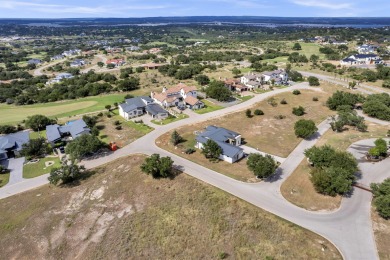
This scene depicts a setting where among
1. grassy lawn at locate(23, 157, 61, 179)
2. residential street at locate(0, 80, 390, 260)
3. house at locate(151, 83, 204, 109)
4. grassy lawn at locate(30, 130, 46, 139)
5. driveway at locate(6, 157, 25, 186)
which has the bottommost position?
driveway at locate(6, 157, 25, 186)

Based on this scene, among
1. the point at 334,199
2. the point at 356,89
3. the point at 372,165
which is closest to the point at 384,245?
the point at 334,199

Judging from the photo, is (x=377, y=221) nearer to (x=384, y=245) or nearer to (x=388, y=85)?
(x=384, y=245)

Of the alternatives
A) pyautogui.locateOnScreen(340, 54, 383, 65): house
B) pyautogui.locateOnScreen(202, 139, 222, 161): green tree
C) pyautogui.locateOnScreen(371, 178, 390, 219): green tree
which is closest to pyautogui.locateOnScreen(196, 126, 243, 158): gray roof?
pyautogui.locateOnScreen(202, 139, 222, 161): green tree

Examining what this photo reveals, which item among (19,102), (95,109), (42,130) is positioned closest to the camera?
(42,130)

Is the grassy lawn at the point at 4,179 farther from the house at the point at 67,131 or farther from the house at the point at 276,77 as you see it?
the house at the point at 276,77

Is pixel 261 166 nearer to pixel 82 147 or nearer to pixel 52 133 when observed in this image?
pixel 82 147

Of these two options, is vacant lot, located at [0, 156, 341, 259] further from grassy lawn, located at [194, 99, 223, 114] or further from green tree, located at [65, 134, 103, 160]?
grassy lawn, located at [194, 99, 223, 114]

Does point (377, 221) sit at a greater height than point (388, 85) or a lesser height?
lesser
